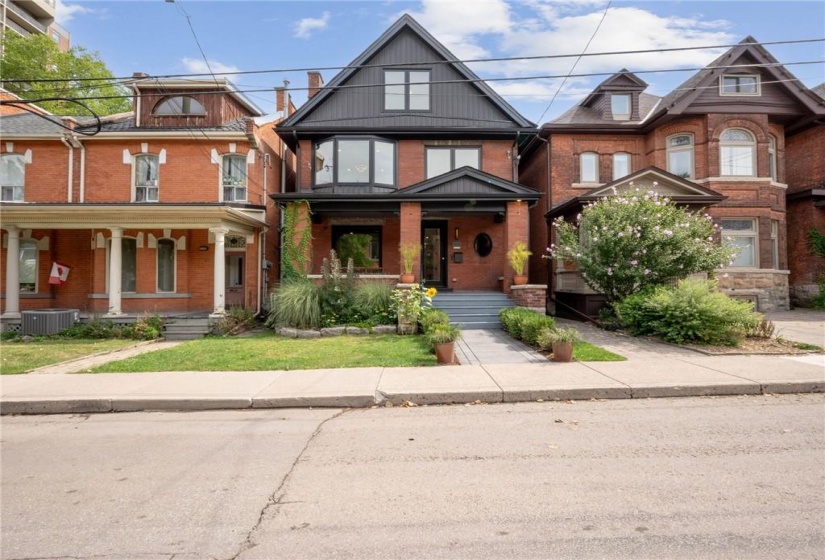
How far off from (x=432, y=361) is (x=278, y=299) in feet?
20.6

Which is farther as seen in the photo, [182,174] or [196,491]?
[182,174]

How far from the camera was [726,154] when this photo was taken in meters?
17.4

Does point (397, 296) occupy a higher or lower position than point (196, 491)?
higher

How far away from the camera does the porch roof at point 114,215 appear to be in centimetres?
1355

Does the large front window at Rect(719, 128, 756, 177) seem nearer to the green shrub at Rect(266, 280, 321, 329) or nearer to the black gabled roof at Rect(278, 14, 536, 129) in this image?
the black gabled roof at Rect(278, 14, 536, 129)

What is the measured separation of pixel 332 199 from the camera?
49.0 ft

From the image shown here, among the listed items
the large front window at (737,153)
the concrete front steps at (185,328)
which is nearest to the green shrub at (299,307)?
the concrete front steps at (185,328)

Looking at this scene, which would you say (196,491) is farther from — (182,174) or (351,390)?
(182,174)

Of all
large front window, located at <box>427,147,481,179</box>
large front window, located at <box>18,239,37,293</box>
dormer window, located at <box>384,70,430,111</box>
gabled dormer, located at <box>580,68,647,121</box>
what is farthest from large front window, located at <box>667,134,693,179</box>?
large front window, located at <box>18,239,37,293</box>

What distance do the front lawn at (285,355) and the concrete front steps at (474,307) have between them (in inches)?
91.6

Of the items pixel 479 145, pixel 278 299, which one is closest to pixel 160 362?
pixel 278 299

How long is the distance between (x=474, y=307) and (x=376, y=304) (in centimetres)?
314

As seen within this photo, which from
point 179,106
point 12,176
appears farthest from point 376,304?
point 12,176

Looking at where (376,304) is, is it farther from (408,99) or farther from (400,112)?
(408,99)
